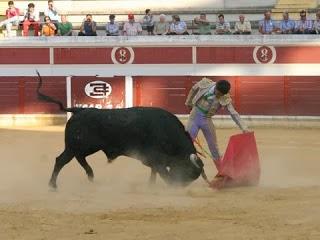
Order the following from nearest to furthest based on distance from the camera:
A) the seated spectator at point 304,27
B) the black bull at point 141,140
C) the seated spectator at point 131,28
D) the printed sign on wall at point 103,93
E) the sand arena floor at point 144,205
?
the sand arena floor at point 144,205, the black bull at point 141,140, the printed sign on wall at point 103,93, the seated spectator at point 304,27, the seated spectator at point 131,28

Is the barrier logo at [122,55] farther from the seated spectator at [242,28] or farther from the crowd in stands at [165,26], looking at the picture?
the seated spectator at [242,28]

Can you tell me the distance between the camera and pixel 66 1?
19.8m

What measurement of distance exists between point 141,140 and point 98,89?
835 centimetres

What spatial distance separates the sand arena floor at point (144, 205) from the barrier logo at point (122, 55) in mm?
6094

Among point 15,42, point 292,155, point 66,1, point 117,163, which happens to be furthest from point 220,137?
point 66,1

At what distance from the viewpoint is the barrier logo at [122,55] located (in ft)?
50.1

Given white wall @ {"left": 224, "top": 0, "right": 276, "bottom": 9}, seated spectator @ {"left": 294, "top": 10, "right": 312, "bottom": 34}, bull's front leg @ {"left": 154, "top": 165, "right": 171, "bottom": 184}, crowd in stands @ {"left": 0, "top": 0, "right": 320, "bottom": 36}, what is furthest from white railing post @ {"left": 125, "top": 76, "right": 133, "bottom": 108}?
bull's front leg @ {"left": 154, "top": 165, "right": 171, "bottom": 184}

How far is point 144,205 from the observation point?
602 cm

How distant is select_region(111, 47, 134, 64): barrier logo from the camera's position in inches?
602

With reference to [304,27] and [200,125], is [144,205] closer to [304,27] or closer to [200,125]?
[200,125]

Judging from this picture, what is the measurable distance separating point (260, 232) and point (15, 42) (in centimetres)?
1144

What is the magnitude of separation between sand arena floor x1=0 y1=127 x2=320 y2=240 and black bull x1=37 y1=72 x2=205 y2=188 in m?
0.20

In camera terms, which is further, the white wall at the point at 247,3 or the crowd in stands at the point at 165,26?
the white wall at the point at 247,3

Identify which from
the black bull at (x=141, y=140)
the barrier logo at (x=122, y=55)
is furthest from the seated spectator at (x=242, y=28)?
the black bull at (x=141, y=140)
